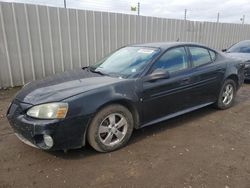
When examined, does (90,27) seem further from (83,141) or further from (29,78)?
(83,141)

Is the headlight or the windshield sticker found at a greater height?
the windshield sticker

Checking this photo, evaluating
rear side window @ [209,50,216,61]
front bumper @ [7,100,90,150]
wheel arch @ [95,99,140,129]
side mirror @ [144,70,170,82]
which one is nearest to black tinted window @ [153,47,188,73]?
side mirror @ [144,70,170,82]

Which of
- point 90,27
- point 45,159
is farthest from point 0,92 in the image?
point 45,159

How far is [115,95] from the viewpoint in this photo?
3109mm

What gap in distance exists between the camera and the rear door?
4148 millimetres

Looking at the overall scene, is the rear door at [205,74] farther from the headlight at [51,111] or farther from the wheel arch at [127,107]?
the headlight at [51,111]

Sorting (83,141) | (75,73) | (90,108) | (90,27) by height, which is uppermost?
(90,27)

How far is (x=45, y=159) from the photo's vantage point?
3020mm

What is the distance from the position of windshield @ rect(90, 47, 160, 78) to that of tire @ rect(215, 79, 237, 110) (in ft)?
6.32

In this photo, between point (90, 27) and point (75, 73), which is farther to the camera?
point (90, 27)

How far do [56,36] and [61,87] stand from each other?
449 cm

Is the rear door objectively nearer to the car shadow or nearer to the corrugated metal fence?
the car shadow

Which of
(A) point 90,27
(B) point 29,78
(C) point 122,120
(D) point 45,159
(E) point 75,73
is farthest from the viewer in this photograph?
(A) point 90,27

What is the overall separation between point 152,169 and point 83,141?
0.94m
